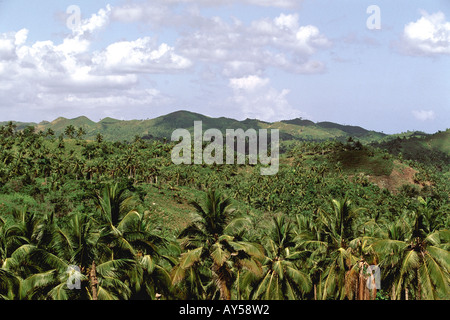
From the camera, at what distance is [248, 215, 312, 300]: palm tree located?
26000 millimetres

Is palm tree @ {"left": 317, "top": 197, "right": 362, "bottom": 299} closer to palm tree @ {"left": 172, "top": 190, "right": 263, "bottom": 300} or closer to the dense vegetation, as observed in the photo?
the dense vegetation

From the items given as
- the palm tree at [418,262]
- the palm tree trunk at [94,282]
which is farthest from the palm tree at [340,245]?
the palm tree trunk at [94,282]

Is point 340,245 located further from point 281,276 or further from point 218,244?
point 218,244

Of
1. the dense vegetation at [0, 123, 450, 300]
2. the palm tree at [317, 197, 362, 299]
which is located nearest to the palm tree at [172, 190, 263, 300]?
the dense vegetation at [0, 123, 450, 300]

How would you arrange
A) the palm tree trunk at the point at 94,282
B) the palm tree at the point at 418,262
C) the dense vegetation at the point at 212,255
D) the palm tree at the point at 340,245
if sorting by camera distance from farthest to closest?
the palm tree at the point at 340,245
the palm tree at the point at 418,262
the dense vegetation at the point at 212,255
the palm tree trunk at the point at 94,282

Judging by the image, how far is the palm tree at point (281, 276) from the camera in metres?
26.0

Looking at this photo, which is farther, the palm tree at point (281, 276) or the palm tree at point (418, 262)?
the palm tree at point (281, 276)

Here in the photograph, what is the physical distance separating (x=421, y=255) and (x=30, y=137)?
7375 inches

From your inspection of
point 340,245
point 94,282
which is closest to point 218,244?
point 94,282

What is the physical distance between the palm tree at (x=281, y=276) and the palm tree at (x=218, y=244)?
2634 mm

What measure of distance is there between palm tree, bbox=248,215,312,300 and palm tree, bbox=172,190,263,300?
2.63 meters

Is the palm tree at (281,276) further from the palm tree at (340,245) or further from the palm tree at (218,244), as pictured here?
the palm tree at (218,244)

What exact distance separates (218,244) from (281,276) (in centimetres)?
522
